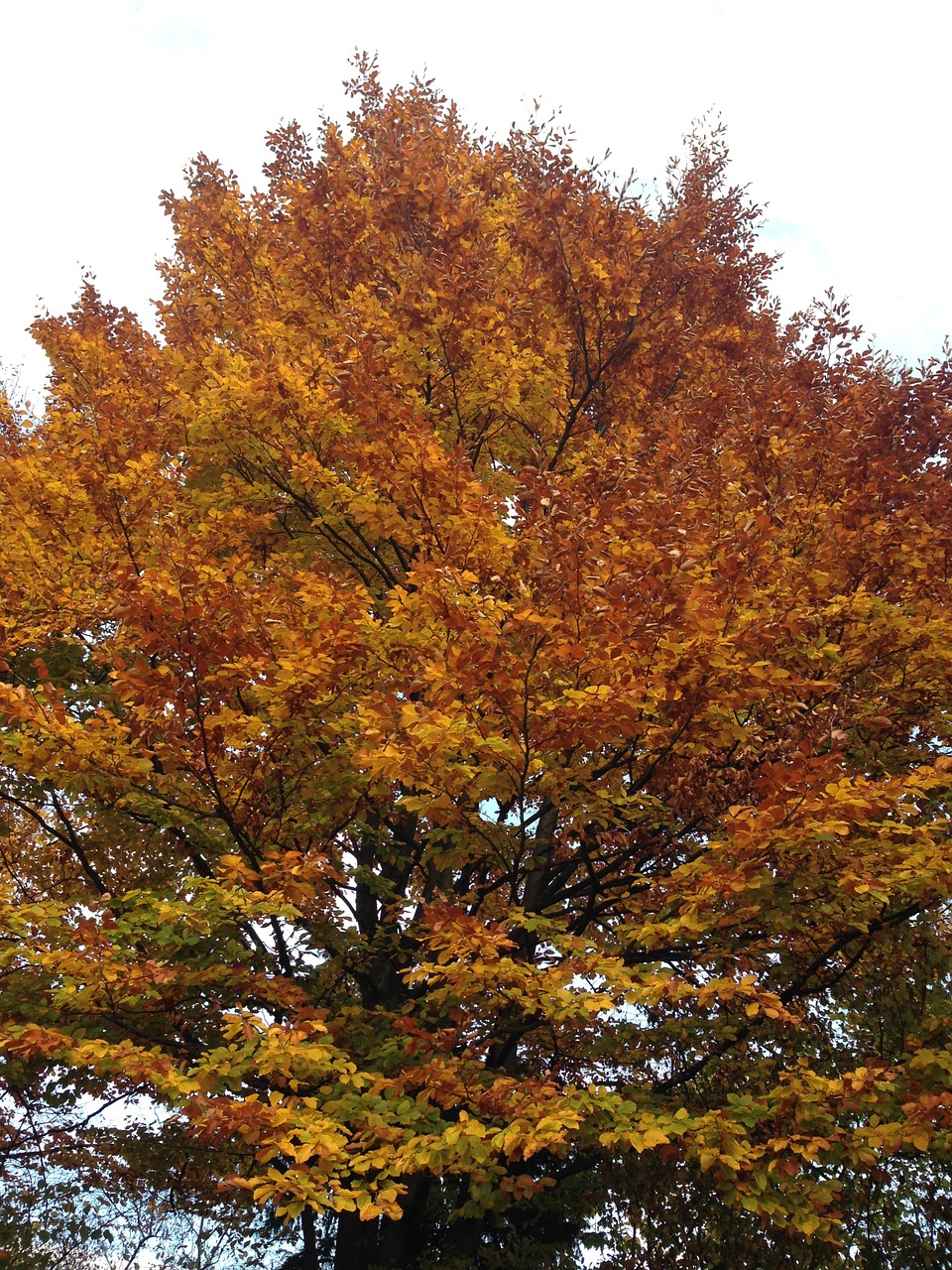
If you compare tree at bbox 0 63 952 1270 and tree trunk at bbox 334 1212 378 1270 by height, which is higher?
tree at bbox 0 63 952 1270

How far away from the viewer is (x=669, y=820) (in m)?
5.75

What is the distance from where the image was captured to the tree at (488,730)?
4.36 meters

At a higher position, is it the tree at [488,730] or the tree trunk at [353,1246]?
the tree at [488,730]

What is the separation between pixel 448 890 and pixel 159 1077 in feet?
12.3

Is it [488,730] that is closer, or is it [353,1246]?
[488,730]

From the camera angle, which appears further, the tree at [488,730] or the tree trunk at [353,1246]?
the tree trunk at [353,1246]

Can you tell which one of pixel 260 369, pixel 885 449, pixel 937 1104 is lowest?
pixel 937 1104

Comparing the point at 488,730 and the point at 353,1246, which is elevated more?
the point at 488,730

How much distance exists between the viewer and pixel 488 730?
15.1 ft

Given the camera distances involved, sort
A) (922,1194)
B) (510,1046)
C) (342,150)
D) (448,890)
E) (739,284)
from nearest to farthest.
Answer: (510,1046), (448,890), (922,1194), (342,150), (739,284)

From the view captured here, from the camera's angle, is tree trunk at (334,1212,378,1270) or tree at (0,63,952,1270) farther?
tree trunk at (334,1212,378,1270)

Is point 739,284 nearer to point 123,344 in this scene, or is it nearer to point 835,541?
point 835,541

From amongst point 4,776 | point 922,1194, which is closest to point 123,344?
point 4,776

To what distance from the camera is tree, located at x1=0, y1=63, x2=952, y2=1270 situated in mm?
4359
